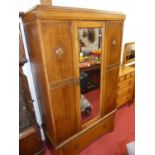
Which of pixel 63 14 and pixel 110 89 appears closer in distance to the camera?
pixel 63 14

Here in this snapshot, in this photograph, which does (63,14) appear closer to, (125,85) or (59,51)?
(59,51)

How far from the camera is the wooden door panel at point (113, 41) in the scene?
4.66ft

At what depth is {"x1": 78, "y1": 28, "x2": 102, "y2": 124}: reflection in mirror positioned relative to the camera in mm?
1329

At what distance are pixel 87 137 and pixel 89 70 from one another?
99 cm

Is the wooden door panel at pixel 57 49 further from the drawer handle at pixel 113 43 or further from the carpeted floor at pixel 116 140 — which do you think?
the carpeted floor at pixel 116 140

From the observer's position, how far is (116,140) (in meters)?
2.02

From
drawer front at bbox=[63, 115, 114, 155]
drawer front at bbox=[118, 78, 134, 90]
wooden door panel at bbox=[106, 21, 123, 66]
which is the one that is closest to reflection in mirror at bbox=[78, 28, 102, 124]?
wooden door panel at bbox=[106, 21, 123, 66]

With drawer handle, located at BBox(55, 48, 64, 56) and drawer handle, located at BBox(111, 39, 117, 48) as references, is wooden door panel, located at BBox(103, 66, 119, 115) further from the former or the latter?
drawer handle, located at BBox(55, 48, 64, 56)

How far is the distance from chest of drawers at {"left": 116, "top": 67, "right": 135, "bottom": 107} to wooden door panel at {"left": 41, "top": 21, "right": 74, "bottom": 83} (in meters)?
1.45

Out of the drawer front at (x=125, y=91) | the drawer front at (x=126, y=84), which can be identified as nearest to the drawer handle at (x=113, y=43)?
the drawer front at (x=126, y=84)

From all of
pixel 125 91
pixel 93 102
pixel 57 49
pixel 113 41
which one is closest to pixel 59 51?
pixel 57 49
